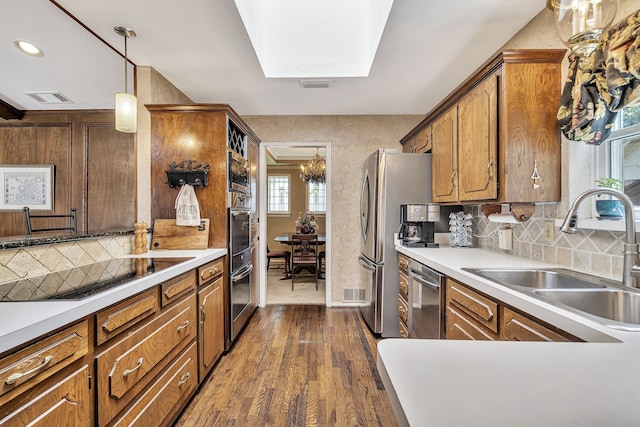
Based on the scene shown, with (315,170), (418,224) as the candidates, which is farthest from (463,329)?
(315,170)

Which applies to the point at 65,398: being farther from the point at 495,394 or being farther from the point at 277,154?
the point at 277,154

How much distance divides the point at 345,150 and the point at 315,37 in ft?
4.66

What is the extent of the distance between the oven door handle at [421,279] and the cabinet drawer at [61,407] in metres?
1.77

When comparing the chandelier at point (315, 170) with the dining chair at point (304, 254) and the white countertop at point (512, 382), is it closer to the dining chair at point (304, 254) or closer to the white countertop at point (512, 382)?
the dining chair at point (304, 254)

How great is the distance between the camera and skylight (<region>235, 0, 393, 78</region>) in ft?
7.98

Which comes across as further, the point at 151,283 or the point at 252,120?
the point at 252,120

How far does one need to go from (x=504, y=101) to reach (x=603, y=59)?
456 millimetres

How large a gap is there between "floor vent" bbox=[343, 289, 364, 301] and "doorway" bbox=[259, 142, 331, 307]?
0.72 ft

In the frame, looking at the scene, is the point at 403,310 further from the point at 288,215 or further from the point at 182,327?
the point at 288,215

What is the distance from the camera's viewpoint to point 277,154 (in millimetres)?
6391

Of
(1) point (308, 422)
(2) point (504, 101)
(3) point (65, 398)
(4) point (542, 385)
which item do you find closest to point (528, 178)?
(2) point (504, 101)

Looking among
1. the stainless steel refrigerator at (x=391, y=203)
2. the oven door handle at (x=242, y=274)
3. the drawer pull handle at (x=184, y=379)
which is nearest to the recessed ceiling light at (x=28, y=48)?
the oven door handle at (x=242, y=274)

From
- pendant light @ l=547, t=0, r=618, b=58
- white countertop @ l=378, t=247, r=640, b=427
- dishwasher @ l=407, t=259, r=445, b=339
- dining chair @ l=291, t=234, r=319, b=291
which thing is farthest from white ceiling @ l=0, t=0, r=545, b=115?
dining chair @ l=291, t=234, r=319, b=291

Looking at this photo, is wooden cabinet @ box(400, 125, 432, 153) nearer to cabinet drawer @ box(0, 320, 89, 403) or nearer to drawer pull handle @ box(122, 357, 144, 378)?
drawer pull handle @ box(122, 357, 144, 378)
